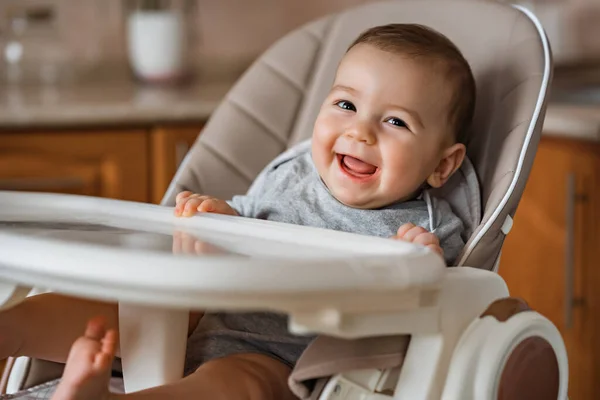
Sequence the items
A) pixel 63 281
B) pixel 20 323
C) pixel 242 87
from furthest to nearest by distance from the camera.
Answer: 1. pixel 242 87
2. pixel 20 323
3. pixel 63 281

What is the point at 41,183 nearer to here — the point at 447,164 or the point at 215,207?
Result: the point at 215,207

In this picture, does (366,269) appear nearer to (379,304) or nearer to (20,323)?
(379,304)

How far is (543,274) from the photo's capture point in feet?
6.38

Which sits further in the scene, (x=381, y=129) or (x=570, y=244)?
(x=570, y=244)

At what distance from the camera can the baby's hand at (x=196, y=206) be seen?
1144mm

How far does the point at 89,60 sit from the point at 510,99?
59.7 inches

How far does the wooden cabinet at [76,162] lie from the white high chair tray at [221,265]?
100 cm

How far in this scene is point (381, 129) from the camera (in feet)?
3.99

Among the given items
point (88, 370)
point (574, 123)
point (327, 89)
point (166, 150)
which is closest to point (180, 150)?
point (166, 150)

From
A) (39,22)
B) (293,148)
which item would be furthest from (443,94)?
(39,22)

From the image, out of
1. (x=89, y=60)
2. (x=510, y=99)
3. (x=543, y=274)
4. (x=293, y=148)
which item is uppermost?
(x=510, y=99)

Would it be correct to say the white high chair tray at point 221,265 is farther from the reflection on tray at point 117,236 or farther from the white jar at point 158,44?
the white jar at point 158,44

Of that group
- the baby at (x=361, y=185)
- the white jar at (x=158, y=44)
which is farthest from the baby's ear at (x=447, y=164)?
the white jar at (x=158, y=44)

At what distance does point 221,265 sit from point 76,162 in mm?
1333
